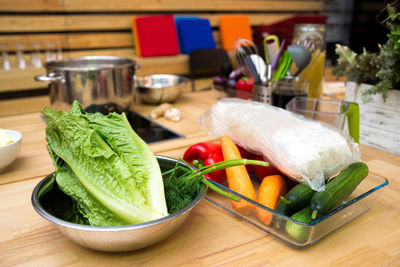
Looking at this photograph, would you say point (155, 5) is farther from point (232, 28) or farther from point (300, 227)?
point (300, 227)

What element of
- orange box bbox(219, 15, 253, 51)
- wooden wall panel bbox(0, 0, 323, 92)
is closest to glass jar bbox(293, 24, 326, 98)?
wooden wall panel bbox(0, 0, 323, 92)

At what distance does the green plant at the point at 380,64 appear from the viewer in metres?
0.91

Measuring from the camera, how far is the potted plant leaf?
0.92 metres

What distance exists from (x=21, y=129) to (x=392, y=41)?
1.25 m

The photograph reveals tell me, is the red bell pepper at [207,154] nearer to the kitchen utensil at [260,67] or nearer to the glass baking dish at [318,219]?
the glass baking dish at [318,219]

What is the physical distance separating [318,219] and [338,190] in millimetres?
96

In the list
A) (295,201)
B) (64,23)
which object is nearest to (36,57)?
(64,23)

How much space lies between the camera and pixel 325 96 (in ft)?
5.32

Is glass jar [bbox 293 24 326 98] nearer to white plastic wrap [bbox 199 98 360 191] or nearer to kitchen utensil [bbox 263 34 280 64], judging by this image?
kitchen utensil [bbox 263 34 280 64]

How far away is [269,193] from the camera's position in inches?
25.4

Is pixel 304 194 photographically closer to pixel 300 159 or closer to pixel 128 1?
pixel 300 159

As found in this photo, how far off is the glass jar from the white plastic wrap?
1.69ft

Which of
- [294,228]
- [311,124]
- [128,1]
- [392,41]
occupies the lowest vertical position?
[294,228]

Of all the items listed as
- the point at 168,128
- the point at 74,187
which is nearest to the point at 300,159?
the point at 74,187
